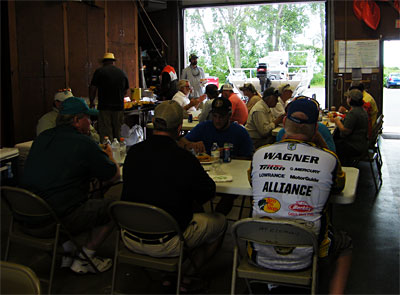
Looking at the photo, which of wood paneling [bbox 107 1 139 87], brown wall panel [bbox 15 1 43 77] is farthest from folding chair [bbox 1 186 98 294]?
wood paneling [bbox 107 1 139 87]

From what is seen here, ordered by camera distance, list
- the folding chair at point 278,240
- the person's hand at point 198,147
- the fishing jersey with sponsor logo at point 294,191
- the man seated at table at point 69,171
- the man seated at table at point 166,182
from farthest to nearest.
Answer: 1. the person's hand at point 198,147
2. the man seated at table at point 69,171
3. the man seated at table at point 166,182
4. the fishing jersey with sponsor logo at point 294,191
5. the folding chair at point 278,240

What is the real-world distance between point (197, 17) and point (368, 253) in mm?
13323

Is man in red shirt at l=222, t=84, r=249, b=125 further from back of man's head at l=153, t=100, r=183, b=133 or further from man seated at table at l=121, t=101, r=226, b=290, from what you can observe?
man seated at table at l=121, t=101, r=226, b=290

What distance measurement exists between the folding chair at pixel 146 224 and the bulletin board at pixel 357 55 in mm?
9587

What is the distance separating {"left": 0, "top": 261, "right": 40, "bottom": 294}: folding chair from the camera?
162 centimetres

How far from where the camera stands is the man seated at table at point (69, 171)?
305 cm

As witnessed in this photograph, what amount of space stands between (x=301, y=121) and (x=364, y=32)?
9.38 metres

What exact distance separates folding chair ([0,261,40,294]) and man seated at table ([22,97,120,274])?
54.0 inches

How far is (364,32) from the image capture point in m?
11.1

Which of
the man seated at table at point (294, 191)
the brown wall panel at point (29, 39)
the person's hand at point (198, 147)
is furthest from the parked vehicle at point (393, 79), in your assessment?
the man seated at table at point (294, 191)

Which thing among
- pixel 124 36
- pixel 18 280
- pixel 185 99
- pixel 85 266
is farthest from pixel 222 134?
pixel 124 36

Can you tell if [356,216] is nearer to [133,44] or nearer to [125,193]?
[125,193]

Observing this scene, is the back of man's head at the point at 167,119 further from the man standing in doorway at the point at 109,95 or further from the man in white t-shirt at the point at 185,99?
the man standing in doorway at the point at 109,95

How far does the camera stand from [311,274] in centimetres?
251
